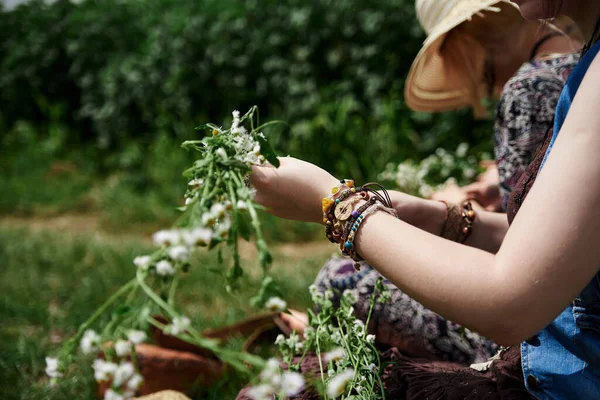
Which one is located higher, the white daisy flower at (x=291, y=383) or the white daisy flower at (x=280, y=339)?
the white daisy flower at (x=291, y=383)

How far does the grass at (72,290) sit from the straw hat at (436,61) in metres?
0.97

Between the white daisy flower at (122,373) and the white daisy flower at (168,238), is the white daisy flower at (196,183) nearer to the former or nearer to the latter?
the white daisy flower at (168,238)

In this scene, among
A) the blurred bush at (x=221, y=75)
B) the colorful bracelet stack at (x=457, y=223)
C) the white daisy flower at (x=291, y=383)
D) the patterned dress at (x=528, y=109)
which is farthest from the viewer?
the blurred bush at (x=221, y=75)

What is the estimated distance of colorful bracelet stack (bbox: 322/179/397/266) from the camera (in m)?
1.05

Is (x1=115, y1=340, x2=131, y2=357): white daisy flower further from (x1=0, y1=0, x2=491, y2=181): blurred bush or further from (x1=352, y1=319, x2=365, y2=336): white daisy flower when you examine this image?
(x1=0, y1=0, x2=491, y2=181): blurred bush

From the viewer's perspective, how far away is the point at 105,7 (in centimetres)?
550

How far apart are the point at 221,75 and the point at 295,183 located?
361cm

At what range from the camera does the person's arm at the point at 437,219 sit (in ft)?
4.88

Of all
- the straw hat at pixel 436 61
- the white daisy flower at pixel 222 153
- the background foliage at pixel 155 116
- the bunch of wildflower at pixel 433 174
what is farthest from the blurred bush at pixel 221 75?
the white daisy flower at pixel 222 153

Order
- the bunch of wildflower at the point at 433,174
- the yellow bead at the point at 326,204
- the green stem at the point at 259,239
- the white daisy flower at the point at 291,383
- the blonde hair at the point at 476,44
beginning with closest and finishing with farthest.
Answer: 1. the white daisy flower at the point at 291,383
2. the green stem at the point at 259,239
3. the yellow bead at the point at 326,204
4. the blonde hair at the point at 476,44
5. the bunch of wildflower at the point at 433,174

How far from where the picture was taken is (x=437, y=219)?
1.58m

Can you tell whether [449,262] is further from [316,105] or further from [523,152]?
[316,105]

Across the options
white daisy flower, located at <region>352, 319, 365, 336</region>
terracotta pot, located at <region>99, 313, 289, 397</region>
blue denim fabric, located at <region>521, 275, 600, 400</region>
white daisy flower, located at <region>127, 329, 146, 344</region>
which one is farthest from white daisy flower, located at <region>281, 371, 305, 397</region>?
terracotta pot, located at <region>99, 313, 289, 397</region>

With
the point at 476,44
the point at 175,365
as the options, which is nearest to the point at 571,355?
the point at 175,365
